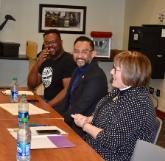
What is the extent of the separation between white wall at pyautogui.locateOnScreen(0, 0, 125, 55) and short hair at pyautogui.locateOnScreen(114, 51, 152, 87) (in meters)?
5.29

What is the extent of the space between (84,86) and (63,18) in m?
4.60

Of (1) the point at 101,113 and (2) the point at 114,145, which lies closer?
(2) the point at 114,145

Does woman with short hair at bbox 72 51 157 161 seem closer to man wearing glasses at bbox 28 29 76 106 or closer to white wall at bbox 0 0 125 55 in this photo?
man wearing glasses at bbox 28 29 76 106

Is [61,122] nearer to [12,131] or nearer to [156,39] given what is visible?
[12,131]

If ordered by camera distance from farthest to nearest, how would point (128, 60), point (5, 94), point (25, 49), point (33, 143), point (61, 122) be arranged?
point (25, 49), point (5, 94), point (61, 122), point (128, 60), point (33, 143)

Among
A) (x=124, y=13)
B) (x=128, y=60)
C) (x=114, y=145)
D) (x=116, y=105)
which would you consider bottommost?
(x=114, y=145)

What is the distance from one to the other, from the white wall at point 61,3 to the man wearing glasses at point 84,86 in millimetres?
4169

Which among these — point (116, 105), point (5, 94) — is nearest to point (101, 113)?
point (116, 105)

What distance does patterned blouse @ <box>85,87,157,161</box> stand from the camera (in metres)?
2.13

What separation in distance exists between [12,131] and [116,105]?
654mm

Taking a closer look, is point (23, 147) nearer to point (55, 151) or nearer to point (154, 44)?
point (55, 151)

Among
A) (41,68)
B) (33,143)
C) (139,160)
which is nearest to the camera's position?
(139,160)

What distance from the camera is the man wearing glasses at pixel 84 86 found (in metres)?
2.98

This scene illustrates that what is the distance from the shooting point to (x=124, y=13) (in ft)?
25.4
